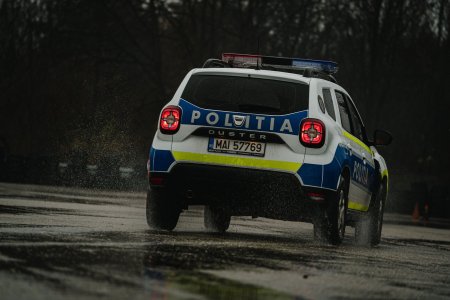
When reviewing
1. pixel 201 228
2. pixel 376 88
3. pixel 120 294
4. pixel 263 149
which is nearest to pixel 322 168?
pixel 263 149

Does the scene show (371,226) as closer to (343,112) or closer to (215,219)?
(343,112)

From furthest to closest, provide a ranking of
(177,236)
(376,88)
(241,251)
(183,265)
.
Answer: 1. (376,88)
2. (177,236)
3. (241,251)
4. (183,265)

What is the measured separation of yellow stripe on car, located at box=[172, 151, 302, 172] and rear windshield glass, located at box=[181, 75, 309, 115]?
0.52 metres

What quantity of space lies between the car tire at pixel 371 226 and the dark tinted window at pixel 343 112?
1509 millimetres

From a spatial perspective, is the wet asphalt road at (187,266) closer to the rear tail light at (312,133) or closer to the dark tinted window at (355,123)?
the rear tail light at (312,133)

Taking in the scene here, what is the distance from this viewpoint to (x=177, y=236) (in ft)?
38.2

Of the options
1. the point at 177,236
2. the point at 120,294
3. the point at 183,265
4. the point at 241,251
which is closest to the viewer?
the point at 120,294

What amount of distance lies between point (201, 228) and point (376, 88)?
118ft

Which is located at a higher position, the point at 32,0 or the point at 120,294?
the point at 32,0

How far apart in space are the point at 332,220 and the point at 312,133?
0.97 m

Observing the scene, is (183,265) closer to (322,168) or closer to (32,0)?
(322,168)

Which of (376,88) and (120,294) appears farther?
(376,88)

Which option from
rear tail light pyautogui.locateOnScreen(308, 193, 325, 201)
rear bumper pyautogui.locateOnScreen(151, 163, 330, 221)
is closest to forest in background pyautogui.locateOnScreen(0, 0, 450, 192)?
rear bumper pyautogui.locateOnScreen(151, 163, 330, 221)

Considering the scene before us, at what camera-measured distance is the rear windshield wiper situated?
12031mm
